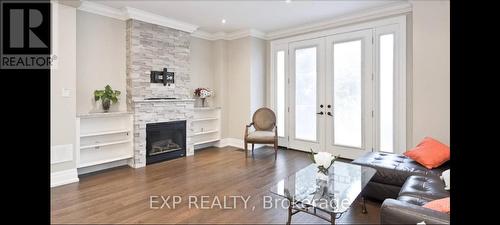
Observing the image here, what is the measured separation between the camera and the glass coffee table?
208 cm

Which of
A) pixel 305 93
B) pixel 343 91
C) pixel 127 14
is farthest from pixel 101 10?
pixel 343 91

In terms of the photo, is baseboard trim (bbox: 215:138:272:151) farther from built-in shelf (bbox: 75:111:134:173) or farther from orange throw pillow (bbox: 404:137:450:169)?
orange throw pillow (bbox: 404:137:450:169)

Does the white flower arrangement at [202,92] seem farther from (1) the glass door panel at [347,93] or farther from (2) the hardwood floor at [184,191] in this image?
(1) the glass door panel at [347,93]

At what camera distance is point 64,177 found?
11.5 ft

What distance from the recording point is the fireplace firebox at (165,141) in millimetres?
4551

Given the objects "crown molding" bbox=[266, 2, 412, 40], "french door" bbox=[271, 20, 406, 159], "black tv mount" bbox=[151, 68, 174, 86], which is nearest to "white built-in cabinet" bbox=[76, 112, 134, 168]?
"black tv mount" bbox=[151, 68, 174, 86]

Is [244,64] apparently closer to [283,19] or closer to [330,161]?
[283,19]

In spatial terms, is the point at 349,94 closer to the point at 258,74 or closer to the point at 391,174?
the point at 258,74

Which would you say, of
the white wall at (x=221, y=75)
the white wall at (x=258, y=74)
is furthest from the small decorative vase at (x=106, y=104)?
the white wall at (x=258, y=74)

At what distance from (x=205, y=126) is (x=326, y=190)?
390 centimetres

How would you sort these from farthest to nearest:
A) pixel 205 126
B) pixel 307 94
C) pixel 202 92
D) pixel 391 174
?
pixel 205 126 → pixel 202 92 → pixel 307 94 → pixel 391 174

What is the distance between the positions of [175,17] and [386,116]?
400 cm

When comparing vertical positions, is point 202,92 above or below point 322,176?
above

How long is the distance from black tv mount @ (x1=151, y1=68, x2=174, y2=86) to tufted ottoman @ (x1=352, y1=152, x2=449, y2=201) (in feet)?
11.6
